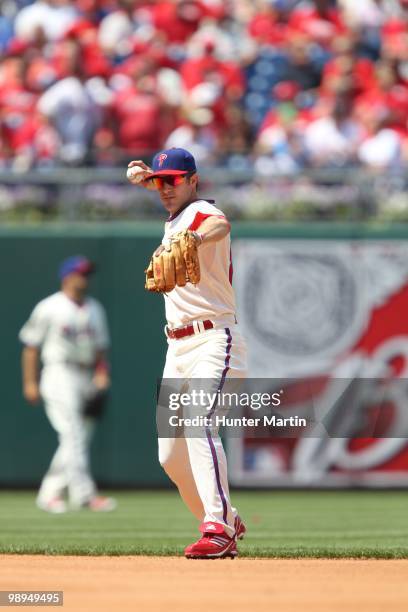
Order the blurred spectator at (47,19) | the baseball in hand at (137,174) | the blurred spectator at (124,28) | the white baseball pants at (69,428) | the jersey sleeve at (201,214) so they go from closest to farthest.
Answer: the jersey sleeve at (201,214) → the baseball in hand at (137,174) → the white baseball pants at (69,428) → the blurred spectator at (124,28) → the blurred spectator at (47,19)

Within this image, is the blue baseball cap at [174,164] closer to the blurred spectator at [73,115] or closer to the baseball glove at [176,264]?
the baseball glove at [176,264]

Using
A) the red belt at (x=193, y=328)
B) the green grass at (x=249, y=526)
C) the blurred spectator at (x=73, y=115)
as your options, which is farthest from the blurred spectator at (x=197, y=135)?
the red belt at (x=193, y=328)

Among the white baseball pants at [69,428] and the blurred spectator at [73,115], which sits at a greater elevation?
the blurred spectator at [73,115]

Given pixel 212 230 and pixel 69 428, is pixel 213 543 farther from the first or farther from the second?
pixel 69 428

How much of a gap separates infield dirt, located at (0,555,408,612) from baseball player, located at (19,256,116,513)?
4.35 meters

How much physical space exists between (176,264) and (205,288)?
1.01 feet

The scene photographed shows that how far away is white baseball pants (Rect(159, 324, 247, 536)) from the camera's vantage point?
693 cm

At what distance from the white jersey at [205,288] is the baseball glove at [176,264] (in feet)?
0.37

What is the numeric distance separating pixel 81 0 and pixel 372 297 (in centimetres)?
519

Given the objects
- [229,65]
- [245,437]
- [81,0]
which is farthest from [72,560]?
[81,0]

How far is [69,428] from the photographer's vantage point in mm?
12062

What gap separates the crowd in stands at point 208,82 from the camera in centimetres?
1415

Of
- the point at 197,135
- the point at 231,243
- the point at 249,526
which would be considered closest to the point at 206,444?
the point at 249,526

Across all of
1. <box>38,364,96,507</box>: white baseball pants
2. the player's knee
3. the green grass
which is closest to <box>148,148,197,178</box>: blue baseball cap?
the player's knee
